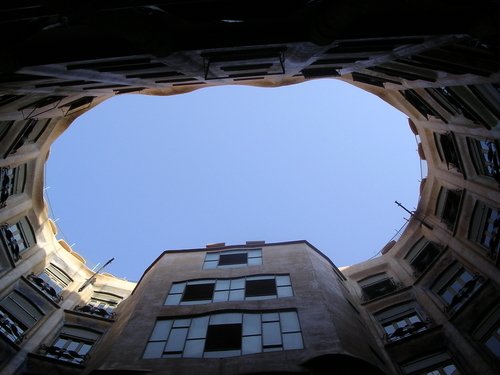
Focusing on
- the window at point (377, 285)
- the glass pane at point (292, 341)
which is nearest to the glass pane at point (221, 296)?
the glass pane at point (292, 341)

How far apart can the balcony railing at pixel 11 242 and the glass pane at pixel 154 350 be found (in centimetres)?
1045

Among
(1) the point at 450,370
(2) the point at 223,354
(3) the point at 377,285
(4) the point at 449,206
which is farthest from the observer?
(3) the point at 377,285

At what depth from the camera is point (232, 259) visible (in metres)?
22.9

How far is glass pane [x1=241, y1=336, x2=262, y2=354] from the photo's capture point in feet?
45.4

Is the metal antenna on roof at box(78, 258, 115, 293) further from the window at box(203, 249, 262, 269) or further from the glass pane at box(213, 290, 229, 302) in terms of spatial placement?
the glass pane at box(213, 290, 229, 302)

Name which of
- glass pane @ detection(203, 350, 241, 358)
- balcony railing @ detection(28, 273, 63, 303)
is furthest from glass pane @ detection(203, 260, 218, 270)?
balcony railing @ detection(28, 273, 63, 303)

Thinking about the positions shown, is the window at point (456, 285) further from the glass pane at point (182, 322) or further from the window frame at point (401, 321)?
the glass pane at point (182, 322)

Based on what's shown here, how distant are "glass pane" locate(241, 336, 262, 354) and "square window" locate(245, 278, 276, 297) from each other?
3.76 metres

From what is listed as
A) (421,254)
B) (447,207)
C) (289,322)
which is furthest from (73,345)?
(447,207)

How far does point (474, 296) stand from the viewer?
16.3 m

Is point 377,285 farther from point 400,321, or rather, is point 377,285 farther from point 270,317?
point 270,317

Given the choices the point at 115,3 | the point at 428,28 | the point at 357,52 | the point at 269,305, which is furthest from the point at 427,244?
the point at 115,3

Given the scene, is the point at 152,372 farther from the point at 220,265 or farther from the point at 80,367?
the point at 220,265

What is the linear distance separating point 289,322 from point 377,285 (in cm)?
1101
